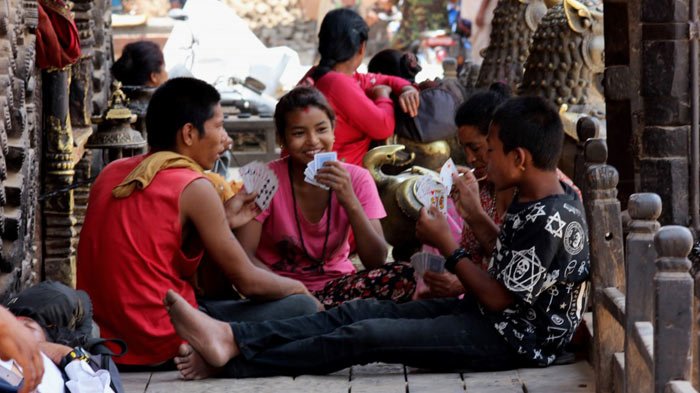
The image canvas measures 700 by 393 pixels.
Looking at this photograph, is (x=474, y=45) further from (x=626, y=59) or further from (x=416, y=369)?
(x=416, y=369)

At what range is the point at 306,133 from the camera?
4.64 m

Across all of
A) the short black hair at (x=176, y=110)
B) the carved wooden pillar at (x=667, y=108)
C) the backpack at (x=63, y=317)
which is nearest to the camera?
the backpack at (x=63, y=317)

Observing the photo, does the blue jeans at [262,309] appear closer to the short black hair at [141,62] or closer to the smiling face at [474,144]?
the smiling face at [474,144]

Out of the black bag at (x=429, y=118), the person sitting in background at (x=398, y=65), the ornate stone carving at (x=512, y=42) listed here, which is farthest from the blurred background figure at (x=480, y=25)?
the black bag at (x=429, y=118)

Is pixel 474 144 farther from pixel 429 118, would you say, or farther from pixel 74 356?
pixel 429 118

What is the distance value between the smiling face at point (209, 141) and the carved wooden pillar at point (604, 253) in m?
1.28

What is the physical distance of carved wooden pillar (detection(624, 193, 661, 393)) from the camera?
3049 millimetres

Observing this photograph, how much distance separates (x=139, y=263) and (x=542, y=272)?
4.24 ft

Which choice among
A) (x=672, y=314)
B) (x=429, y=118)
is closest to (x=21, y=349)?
(x=672, y=314)

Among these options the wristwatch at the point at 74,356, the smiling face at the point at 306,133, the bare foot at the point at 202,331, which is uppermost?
the smiling face at the point at 306,133

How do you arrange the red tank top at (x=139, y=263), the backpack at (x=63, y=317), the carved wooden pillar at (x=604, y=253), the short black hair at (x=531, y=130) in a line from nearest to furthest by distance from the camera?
1. the backpack at (x=63, y=317)
2. the carved wooden pillar at (x=604, y=253)
3. the short black hair at (x=531, y=130)
4. the red tank top at (x=139, y=263)

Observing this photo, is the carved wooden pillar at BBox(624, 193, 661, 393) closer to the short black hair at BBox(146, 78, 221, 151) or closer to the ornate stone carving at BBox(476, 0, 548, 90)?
the short black hair at BBox(146, 78, 221, 151)

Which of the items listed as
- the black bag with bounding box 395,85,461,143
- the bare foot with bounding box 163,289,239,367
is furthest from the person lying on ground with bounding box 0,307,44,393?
the black bag with bounding box 395,85,461,143

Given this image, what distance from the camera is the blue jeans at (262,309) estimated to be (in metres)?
4.28
